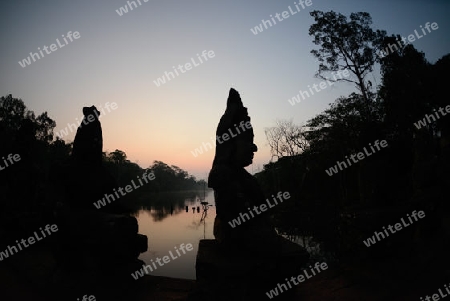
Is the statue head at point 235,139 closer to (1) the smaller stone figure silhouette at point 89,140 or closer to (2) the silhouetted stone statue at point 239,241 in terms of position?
(2) the silhouetted stone statue at point 239,241

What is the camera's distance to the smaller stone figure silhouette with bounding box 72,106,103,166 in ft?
14.0

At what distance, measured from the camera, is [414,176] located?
7145 mm

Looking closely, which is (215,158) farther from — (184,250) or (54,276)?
(184,250)

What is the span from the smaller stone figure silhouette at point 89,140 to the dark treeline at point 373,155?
4.96 m

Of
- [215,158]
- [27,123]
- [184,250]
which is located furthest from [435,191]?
[27,123]

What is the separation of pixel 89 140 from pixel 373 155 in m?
5.63

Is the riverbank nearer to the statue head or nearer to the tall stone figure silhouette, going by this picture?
the tall stone figure silhouette

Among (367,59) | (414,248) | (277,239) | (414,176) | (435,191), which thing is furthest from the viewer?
(367,59)

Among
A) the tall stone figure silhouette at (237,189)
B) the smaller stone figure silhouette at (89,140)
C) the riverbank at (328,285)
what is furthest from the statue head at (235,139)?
the smaller stone figure silhouette at (89,140)

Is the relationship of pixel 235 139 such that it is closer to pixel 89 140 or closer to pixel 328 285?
pixel 89 140

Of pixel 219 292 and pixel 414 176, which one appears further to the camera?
pixel 414 176

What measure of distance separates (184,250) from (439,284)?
9.44 m

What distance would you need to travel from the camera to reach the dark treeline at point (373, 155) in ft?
17.1

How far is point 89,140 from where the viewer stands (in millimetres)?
4312
